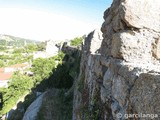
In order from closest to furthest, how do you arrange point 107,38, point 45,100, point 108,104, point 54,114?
point 108,104, point 107,38, point 54,114, point 45,100

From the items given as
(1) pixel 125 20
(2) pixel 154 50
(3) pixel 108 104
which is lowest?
(3) pixel 108 104

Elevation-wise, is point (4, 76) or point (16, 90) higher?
point (16, 90)

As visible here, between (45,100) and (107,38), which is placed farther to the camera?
(45,100)

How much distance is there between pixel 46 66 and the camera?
34.8m

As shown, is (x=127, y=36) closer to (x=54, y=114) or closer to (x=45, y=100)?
(x=54, y=114)

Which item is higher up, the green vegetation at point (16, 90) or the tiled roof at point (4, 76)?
the green vegetation at point (16, 90)

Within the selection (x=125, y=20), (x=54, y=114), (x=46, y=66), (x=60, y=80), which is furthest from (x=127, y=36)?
(x=46, y=66)

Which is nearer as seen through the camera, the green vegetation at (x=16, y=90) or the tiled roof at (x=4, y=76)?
the green vegetation at (x=16, y=90)

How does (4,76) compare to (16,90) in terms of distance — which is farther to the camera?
(4,76)

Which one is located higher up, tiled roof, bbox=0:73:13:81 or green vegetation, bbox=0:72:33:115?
green vegetation, bbox=0:72:33:115

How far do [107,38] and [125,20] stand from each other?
1612 mm

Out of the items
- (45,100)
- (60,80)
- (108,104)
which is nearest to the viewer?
(108,104)

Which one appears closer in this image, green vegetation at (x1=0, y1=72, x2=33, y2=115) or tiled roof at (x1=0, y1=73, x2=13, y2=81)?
green vegetation at (x1=0, y1=72, x2=33, y2=115)

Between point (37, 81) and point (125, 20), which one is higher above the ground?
point (125, 20)
